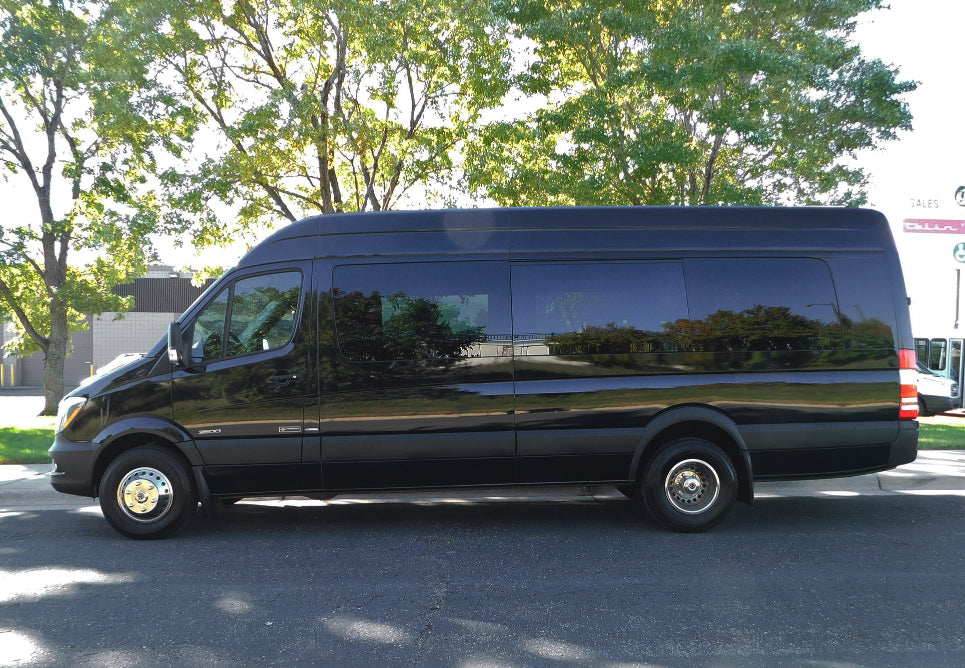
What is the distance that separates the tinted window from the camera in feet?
21.0

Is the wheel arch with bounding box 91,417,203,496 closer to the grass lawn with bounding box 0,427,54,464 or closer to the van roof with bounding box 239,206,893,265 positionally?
the van roof with bounding box 239,206,893,265

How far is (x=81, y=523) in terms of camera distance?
7047 mm

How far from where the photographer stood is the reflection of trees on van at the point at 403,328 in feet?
20.9

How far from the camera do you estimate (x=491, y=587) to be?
4.97 m

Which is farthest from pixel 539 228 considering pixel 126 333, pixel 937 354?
pixel 126 333

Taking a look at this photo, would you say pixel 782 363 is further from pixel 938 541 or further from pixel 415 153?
pixel 415 153

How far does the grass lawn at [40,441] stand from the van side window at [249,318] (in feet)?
17.4

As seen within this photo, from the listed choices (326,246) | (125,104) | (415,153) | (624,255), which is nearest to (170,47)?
(125,104)

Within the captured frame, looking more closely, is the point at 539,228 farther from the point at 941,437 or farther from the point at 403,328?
the point at 941,437

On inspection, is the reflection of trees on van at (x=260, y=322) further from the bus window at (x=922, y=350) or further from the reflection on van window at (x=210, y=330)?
the bus window at (x=922, y=350)

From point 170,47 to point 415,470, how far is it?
12729 millimetres

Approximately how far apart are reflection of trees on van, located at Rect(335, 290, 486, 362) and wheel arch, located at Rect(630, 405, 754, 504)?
5.23ft

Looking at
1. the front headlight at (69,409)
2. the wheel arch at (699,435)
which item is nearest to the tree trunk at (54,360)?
the front headlight at (69,409)

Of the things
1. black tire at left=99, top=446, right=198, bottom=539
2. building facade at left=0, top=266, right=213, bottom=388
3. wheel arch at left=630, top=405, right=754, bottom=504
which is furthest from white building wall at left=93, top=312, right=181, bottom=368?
wheel arch at left=630, top=405, right=754, bottom=504
